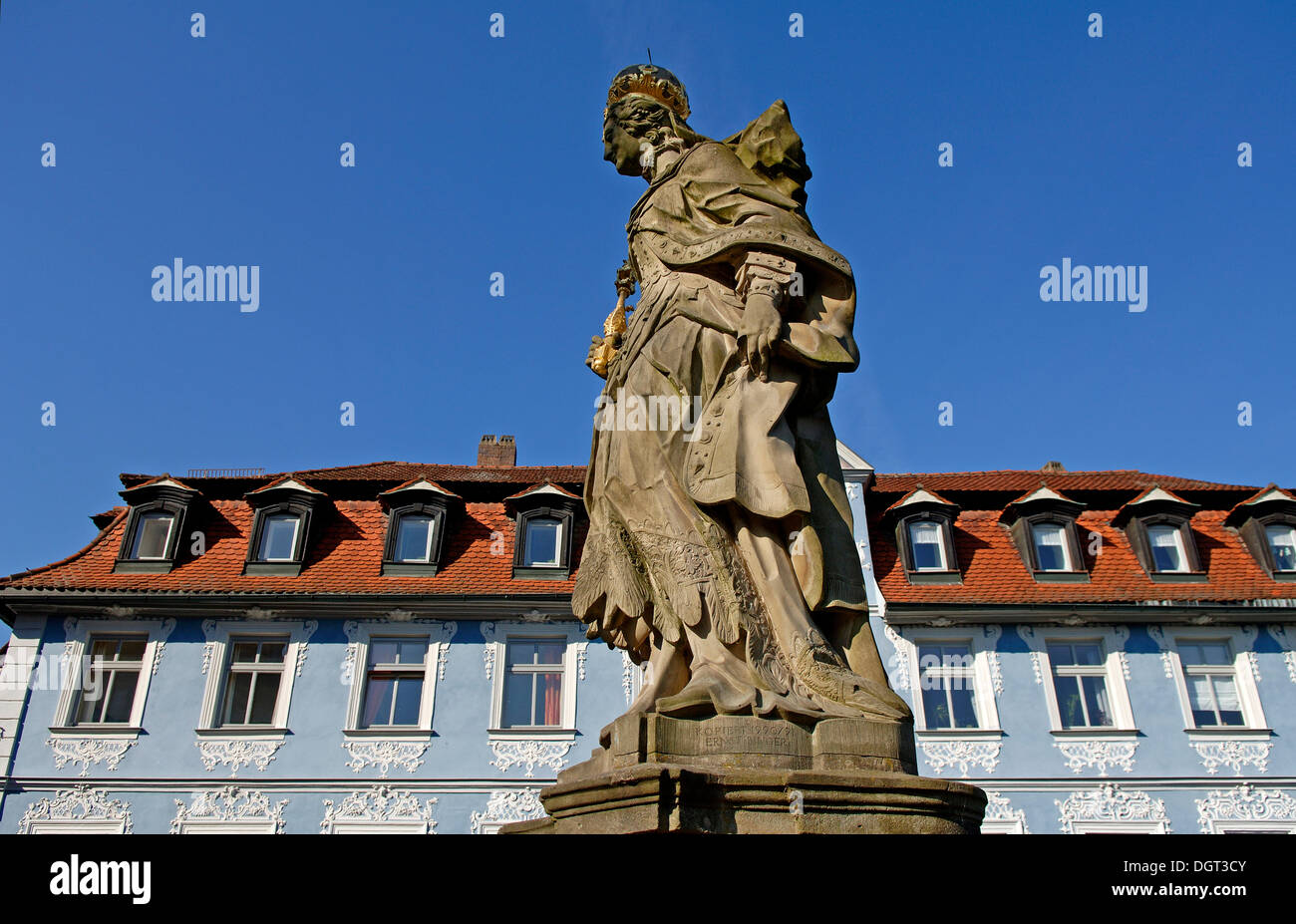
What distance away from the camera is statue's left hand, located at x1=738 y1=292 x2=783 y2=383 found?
4.46 meters

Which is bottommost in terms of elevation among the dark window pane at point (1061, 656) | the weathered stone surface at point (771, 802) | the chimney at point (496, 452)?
the weathered stone surface at point (771, 802)

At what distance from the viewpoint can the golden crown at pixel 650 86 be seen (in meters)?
5.84

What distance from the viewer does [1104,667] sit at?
18672mm

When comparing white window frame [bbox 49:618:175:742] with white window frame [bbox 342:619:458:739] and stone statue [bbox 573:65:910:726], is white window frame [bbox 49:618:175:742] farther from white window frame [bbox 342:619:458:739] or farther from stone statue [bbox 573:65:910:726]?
stone statue [bbox 573:65:910:726]

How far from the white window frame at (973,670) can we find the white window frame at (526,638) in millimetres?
6242

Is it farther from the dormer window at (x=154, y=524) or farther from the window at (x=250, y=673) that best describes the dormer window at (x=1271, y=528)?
the dormer window at (x=154, y=524)

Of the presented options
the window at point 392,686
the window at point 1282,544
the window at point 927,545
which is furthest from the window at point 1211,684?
the window at point 392,686

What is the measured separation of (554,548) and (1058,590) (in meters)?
10.1

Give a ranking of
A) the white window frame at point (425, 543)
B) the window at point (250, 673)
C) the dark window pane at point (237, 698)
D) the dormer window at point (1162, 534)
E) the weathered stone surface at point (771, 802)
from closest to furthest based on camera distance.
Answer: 1. the weathered stone surface at point (771, 802)
2. the window at point (250, 673)
3. the dark window pane at point (237, 698)
4. the dormer window at point (1162, 534)
5. the white window frame at point (425, 543)

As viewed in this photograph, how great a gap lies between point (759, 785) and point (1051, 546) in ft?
62.1

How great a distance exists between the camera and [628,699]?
18.3 metres

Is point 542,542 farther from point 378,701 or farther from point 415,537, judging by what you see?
point 378,701

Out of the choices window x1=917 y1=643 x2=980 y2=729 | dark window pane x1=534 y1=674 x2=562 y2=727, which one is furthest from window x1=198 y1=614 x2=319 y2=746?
window x1=917 y1=643 x2=980 y2=729
